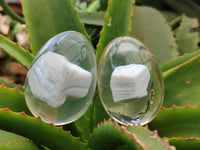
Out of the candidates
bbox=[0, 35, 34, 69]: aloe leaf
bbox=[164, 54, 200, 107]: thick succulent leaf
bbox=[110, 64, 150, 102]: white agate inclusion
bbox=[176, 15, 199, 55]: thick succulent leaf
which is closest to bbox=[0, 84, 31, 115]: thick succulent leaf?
bbox=[0, 35, 34, 69]: aloe leaf

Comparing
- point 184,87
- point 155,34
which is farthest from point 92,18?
point 184,87

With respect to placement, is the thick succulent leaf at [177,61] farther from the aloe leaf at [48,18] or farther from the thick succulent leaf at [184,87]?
the aloe leaf at [48,18]

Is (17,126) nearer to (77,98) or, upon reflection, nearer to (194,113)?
(77,98)

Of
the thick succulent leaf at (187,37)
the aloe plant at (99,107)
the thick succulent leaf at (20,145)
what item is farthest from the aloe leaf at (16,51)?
the thick succulent leaf at (187,37)

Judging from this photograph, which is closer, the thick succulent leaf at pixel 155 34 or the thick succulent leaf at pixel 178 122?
the thick succulent leaf at pixel 178 122

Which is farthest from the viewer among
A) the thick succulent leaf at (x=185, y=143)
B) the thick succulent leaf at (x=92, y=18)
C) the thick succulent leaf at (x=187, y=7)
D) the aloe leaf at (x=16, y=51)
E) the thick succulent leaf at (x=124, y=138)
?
the thick succulent leaf at (x=187, y=7)

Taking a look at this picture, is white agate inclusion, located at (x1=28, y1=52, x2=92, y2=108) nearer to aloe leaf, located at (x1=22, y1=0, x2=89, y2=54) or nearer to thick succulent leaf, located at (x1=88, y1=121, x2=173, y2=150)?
thick succulent leaf, located at (x1=88, y1=121, x2=173, y2=150)

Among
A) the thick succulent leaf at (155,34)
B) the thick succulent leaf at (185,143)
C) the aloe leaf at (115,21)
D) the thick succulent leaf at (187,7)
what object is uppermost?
the aloe leaf at (115,21)
